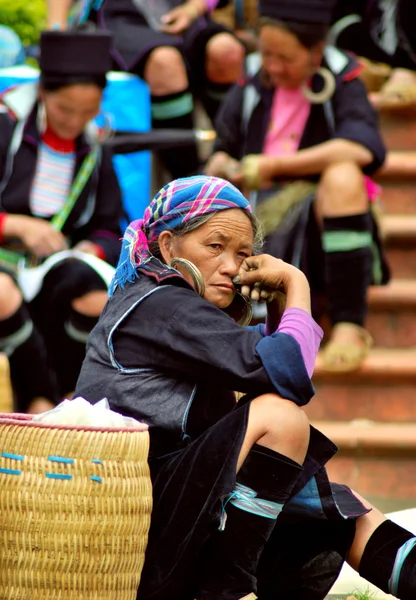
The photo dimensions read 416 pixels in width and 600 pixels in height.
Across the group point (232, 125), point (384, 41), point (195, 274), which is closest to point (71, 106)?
point (232, 125)

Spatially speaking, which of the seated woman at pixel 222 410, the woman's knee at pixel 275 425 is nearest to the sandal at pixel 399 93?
the seated woman at pixel 222 410

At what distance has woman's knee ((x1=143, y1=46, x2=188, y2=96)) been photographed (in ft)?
20.7

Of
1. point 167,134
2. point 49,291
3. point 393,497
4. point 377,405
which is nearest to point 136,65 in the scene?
point 167,134

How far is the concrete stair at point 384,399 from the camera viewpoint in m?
5.02

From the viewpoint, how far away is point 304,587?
3273mm

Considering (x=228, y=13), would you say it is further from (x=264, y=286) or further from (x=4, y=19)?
(x=264, y=286)

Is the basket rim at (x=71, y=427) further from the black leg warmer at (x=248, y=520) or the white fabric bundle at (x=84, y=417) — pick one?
the black leg warmer at (x=248, y=520)

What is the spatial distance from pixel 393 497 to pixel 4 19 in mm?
6338

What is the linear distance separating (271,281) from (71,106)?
2536 millimetres

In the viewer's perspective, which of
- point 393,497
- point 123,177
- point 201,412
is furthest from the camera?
point 123,177

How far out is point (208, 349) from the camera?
2.90m

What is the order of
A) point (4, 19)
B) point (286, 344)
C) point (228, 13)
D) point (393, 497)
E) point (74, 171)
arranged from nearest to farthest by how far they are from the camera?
point (286, 344)
point (393, 497)
point (74, 171)
point (228, 13)
point (4, 19)

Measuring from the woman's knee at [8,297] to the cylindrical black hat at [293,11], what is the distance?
5.57 feet

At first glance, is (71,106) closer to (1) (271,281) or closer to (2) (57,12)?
(2) (57,12)
